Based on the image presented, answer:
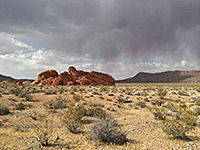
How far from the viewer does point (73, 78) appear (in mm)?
55094

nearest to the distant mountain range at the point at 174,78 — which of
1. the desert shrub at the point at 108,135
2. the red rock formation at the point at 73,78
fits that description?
the red rock formation at the point at 73,78

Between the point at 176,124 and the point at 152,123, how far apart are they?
85.4 inches

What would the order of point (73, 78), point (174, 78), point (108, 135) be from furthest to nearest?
point (174, 78) < point (73, 78) < point (108, 135)

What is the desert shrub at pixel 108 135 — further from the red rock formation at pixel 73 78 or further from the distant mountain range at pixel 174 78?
the distant mountain range at pixel 174 78

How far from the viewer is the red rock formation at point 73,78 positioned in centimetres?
5166

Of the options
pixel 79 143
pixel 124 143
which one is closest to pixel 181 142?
pixel 124 143

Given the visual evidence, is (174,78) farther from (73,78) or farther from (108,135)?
(108,135)

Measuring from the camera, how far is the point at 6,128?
→ 8.28 metres

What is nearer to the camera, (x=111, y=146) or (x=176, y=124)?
(x=111, y=146)

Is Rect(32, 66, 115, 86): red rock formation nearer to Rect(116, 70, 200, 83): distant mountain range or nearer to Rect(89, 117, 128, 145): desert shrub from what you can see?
Rect(89, 117, 128, 145): desert shrub

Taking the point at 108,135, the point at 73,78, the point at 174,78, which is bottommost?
the point at 108,135

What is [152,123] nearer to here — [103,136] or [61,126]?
[103,136]

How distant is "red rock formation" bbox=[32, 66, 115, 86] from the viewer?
51.7m

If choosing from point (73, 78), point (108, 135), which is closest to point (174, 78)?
point (73, 78)
